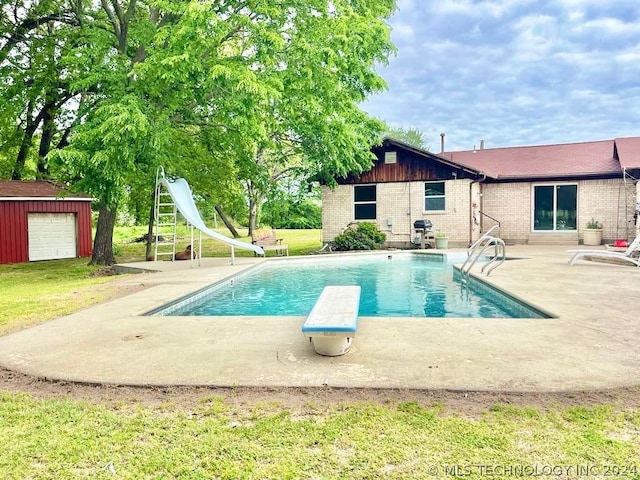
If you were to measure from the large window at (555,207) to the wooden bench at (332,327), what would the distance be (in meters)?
15.6

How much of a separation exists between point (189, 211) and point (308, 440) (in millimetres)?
10246

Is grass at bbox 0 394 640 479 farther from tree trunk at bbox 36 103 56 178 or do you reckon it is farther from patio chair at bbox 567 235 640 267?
tree trunk at bbox 36 103 56 178

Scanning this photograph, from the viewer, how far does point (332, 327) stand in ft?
11.8

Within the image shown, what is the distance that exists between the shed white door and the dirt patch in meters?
15.2

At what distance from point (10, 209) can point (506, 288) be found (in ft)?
52.6

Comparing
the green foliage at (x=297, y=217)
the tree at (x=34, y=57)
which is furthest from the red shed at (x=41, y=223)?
the green foliage at (x=297, y=217)

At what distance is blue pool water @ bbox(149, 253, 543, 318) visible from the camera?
6871 millimetres

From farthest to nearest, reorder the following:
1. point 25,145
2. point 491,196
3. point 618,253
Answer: point 491,196 < point 25,145 < point 618,253

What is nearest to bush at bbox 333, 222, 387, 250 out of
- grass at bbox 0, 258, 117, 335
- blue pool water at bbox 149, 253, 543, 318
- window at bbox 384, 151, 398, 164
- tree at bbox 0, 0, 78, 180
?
window at bbox 384, 151, 398, 164

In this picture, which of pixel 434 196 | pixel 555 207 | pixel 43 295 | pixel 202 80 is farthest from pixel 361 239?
pixel 43 295

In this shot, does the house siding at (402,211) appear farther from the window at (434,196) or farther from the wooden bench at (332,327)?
the wooden bench at (332,327)

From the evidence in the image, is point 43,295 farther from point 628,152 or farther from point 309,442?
point 628,152

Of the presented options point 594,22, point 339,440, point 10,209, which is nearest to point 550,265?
point 339,440

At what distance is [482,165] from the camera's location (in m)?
19.1
